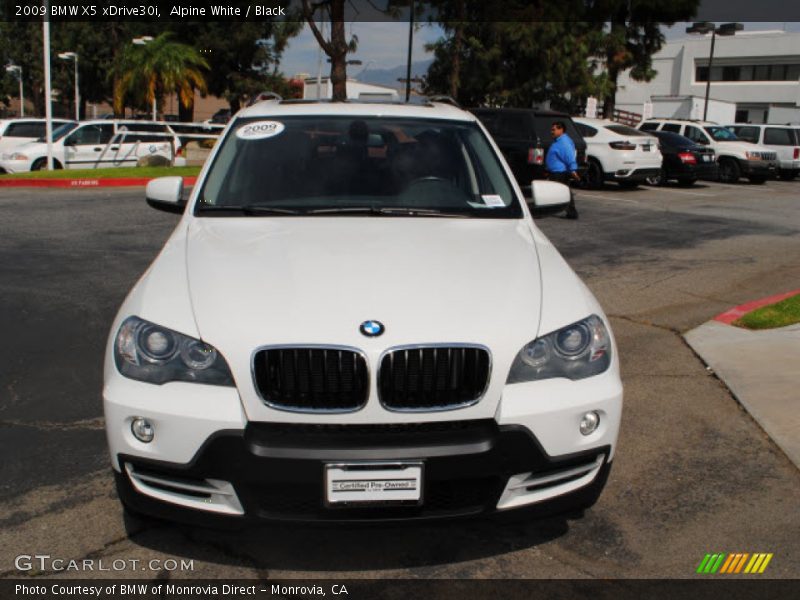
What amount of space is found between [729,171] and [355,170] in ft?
72.7

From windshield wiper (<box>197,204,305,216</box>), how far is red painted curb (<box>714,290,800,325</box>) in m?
4.55

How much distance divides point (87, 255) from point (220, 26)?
41.3 m

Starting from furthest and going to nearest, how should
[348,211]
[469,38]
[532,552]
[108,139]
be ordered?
[469,38] < [108,139] < [348,211] < [532,552]

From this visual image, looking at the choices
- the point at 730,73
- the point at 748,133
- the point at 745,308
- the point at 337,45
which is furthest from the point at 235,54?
the point at 745,308

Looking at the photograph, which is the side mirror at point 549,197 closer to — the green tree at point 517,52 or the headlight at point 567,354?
the headlight at point 567,354

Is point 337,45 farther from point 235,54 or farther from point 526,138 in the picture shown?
point 235,54

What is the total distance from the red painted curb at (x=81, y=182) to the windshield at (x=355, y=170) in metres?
13.2

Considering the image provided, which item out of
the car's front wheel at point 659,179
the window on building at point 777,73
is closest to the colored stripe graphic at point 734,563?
the car's front wheel at point 659,179

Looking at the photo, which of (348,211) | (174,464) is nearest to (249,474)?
(174,464)

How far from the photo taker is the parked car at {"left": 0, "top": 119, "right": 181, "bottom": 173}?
67.9 feet

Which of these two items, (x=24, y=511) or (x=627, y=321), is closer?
(x=24, y=511)

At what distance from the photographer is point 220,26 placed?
47250 millimetres
